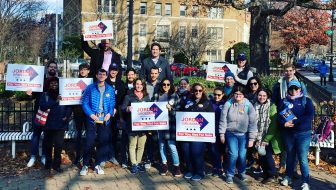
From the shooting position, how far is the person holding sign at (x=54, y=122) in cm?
741

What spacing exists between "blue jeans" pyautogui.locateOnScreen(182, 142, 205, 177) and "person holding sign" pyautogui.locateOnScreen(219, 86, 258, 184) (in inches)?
18.2

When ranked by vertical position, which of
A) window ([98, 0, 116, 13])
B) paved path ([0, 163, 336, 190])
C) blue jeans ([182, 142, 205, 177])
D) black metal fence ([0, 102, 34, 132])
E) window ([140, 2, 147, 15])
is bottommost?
paved path ([0, 163, 336, 190])

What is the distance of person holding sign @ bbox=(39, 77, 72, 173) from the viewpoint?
24.3 feet

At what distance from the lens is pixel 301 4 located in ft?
49.6

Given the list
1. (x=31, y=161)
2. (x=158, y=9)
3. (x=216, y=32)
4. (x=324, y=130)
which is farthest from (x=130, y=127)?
(x=216, y=32)

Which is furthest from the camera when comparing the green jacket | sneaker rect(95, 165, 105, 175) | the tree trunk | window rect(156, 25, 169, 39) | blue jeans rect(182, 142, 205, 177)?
window rect(156, 25, 169, 39)

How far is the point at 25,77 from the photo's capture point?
7945 millimetres

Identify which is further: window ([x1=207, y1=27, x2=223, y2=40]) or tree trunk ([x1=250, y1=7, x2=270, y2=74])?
window ([x1=207, y1=27, x2=223, y2=40])

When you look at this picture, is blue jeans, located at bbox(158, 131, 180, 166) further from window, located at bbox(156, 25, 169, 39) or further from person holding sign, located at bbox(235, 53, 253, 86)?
window, located at bbox(156, 25, 169, 39)

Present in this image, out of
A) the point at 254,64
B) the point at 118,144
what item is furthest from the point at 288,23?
the point at 118,144

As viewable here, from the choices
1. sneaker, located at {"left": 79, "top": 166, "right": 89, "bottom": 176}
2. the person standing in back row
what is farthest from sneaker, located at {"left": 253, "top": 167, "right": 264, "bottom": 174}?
sneaker, located at {"left": 79, "top": 166, "right": 89, "bottom": 176}

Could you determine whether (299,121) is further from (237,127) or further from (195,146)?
(195,146)

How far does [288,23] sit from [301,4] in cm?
4140

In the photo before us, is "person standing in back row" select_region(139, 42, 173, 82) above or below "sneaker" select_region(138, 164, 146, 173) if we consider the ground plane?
above
